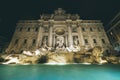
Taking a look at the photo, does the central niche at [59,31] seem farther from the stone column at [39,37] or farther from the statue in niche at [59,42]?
the stone column at [39,37]

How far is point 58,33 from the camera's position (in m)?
39.2

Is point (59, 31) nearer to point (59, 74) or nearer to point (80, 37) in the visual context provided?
point (80, 37)

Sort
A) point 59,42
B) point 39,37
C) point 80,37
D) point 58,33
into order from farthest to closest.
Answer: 1. point 58,33
2. point 80,37
3. point 39,37
4. point 59,42

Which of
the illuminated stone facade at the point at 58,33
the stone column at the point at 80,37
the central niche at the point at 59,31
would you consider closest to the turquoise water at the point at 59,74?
the illuminated stone facade at the point at 58,33

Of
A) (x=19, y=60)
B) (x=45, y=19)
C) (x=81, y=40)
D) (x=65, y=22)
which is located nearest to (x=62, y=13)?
(x=65, y=22)

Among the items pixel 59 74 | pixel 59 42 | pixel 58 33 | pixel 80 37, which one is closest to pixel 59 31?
pixel 58 33

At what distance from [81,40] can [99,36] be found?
6.43 m

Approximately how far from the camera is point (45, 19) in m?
38.5

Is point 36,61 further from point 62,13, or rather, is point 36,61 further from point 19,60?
point 62,13

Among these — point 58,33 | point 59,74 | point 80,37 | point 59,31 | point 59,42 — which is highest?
point 59,31

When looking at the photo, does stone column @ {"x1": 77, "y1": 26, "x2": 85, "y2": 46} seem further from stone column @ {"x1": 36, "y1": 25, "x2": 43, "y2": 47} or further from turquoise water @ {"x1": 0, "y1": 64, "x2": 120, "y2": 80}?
turquoise water @ {"x1": 0, "y1": 64, "x2": 120, "y2": 80}

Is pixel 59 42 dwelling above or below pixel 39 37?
below

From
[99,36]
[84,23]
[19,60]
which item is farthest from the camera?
[84,23]

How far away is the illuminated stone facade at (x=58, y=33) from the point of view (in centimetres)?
3425
